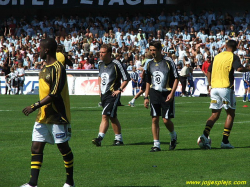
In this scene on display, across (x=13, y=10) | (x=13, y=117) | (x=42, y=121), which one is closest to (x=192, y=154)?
(x=42, y=121)

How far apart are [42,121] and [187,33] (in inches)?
1220

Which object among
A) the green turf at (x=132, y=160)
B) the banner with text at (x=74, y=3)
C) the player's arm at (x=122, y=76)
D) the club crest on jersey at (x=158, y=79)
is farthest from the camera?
the banner with text at (x=74, y=3)

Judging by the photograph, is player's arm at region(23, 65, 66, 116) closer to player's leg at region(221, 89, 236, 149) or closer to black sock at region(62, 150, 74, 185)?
black sock at region(62, 150, 74, 185)

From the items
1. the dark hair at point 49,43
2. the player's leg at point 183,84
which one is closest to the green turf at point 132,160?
the dark hair at point 49,43

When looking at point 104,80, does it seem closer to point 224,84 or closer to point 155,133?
point 155,133

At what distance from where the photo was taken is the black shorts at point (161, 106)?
10328mm

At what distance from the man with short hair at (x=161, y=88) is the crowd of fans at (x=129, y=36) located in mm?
22392

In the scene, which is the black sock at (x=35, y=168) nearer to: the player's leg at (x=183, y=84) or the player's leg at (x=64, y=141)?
the player's leg at (x=64, y=141)

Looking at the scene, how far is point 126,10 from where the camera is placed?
4803 centimetres

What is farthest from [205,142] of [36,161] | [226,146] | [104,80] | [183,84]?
[183,84]

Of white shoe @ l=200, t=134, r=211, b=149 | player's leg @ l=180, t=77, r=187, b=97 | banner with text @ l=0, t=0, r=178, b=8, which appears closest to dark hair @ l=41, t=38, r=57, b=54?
white shoe @ l=200, t=134, r=211, b=149

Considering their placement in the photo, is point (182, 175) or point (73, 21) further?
point (73, 21)

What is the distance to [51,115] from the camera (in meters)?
6.89

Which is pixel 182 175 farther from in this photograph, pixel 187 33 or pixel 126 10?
pixel 126 10
